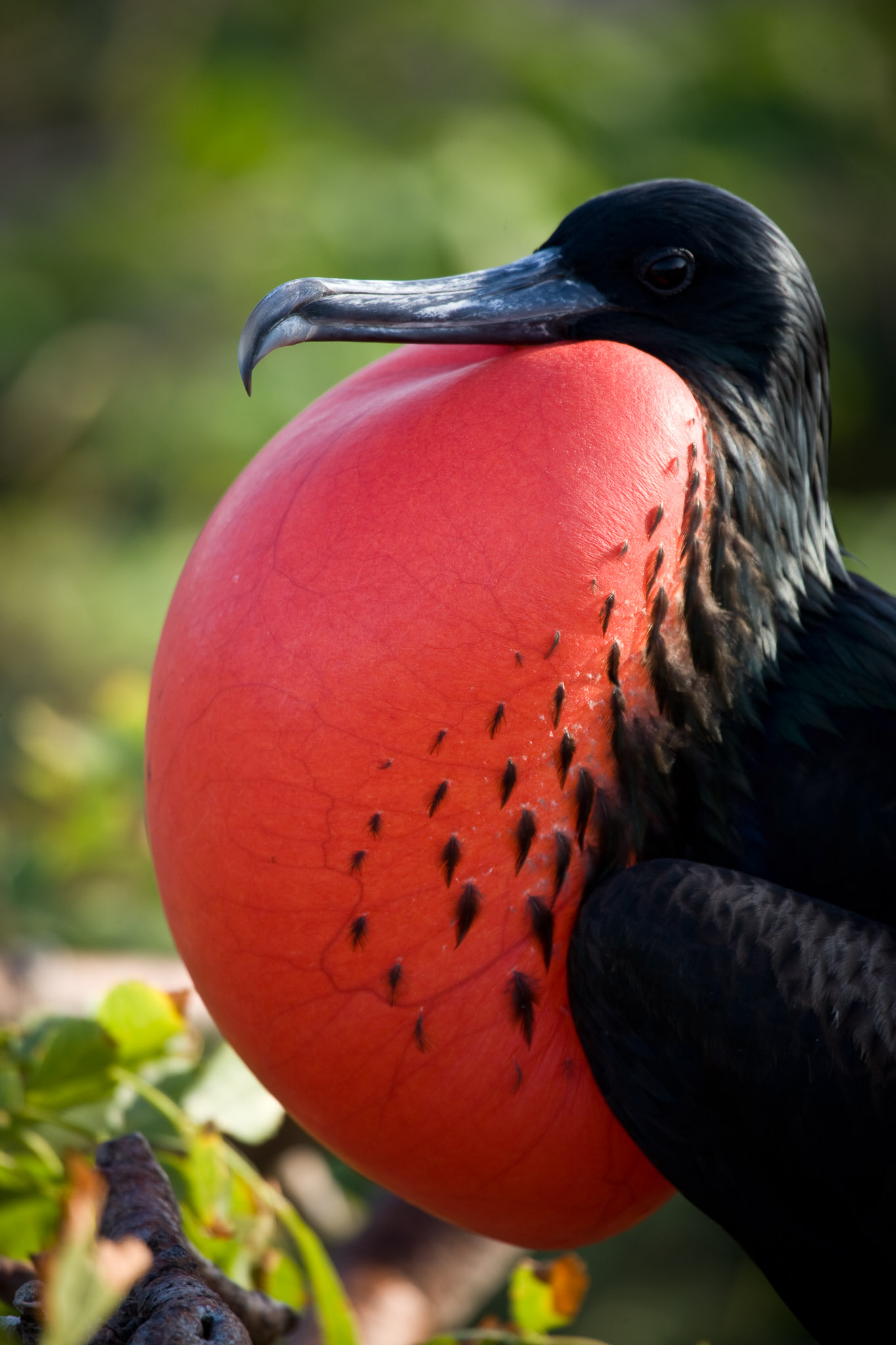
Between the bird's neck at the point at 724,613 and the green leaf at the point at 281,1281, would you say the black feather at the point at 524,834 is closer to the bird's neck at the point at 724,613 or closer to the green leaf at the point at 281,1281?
the bird's neck at the point at 724,613

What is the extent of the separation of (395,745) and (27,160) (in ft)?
14.3

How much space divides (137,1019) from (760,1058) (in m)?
0.34

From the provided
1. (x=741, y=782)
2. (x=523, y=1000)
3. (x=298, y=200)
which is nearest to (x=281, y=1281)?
(x=523, y=1000)

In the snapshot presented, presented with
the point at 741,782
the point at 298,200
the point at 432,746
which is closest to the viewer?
the point at 432,746

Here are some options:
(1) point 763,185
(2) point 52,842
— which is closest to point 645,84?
(1) point 763,185

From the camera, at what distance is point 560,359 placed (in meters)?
0.65

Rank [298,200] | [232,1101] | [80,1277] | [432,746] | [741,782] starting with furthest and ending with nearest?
1. [298,200]
2. [232,1101]
3. [741,782]
4. [432,746]
5. [80,1277]

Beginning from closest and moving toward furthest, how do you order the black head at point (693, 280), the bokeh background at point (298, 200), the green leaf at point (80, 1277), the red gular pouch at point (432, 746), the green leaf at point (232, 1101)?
1. the green leaf at point (80, 1277)
2. the red gular pouch at point (432, 746)
3. the black head at point (693, 280)
4. the green leaf at point (232, 1101)
5. the bokeh background at point (298, 200)

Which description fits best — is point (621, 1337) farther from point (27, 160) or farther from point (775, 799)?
point (27, 160)

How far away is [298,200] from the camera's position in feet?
10.1

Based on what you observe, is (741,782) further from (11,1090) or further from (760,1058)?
(11,1090)

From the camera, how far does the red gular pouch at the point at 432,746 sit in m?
0.59

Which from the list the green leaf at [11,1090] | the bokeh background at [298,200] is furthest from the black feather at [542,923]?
the bokeh background at [298,200]

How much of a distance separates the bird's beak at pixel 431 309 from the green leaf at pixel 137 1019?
1.08ft
